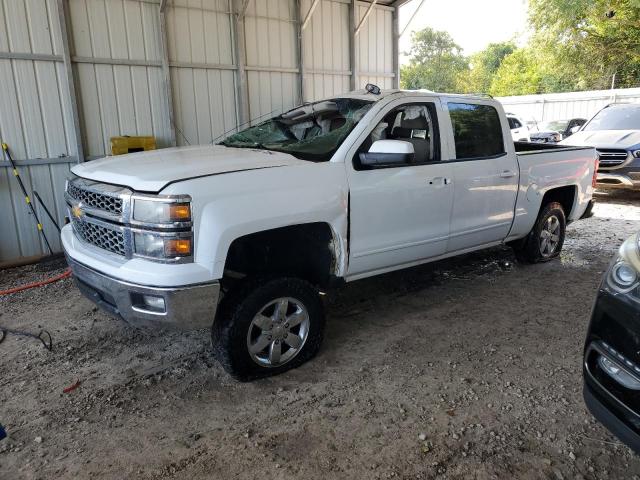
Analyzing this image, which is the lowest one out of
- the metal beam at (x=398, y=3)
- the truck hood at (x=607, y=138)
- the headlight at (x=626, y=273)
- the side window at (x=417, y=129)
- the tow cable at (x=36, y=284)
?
the tow cable at (x=36, y=284)

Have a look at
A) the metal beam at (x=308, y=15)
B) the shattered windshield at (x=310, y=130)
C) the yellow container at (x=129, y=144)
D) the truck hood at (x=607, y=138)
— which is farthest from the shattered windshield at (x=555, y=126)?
the shattered windshield at (x=310, y=130)

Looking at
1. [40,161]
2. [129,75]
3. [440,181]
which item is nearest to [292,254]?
[440,181]

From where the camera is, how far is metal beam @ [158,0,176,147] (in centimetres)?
711

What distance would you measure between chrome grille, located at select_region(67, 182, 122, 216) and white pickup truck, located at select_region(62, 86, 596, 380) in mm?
13

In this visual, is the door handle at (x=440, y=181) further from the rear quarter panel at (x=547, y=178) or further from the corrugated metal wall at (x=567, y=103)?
the corrugated metal wall at (x=567, y=103)

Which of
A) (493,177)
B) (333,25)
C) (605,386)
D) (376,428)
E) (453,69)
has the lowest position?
(376,428)

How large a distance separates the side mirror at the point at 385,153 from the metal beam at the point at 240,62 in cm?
514

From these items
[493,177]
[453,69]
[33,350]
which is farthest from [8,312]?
[453,69]

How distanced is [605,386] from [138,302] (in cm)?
243

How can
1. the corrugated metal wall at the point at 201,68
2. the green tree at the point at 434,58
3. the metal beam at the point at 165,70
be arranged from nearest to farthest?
the metal beam at the point at 165,70 → the corrugated metal wall at the point at 201,68 → the green tree at the point at 434,58

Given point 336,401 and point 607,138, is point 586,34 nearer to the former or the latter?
point 607,138

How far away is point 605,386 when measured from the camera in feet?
6.99

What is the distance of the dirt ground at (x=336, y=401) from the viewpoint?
8.36ft

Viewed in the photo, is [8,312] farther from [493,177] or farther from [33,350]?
[493,177]
